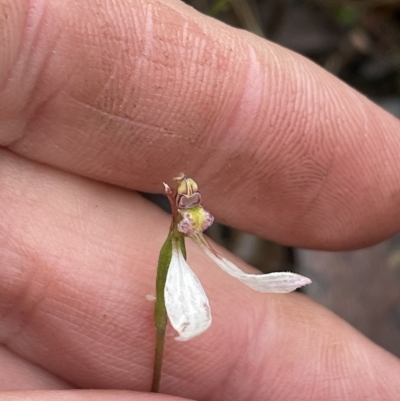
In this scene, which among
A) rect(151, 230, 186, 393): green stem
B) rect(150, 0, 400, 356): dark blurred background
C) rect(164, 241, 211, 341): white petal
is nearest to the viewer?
rect(164, 241, 211, 341): white petal

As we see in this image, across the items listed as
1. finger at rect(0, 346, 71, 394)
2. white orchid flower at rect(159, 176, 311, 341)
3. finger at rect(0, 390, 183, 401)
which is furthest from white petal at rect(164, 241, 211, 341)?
finger at rect(0, 346, 71, 394)

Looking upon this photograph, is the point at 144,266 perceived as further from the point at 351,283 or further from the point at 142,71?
the point at 351,283

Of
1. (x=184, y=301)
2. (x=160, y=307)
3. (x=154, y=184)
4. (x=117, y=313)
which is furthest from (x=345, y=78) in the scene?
(x=184, y=301)

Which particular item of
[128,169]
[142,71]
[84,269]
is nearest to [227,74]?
[142,71]

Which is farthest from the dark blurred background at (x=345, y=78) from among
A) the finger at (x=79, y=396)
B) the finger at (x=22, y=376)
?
Result: the finger at (x=79, y=396)

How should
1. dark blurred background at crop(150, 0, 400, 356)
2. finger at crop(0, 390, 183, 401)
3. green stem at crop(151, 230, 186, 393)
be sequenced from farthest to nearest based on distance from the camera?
dark blurred background at crop(150, 0, 400, 356), finger at crop(0, 390, 183, 401), green stem at crop(151, 230, 186, 393)

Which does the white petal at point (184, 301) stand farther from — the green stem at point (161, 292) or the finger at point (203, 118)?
the finger at point (203, 118)

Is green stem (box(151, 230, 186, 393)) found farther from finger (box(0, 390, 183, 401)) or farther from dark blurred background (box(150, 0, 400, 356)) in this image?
dark blurred background (box(150, 0, 400, 356))
